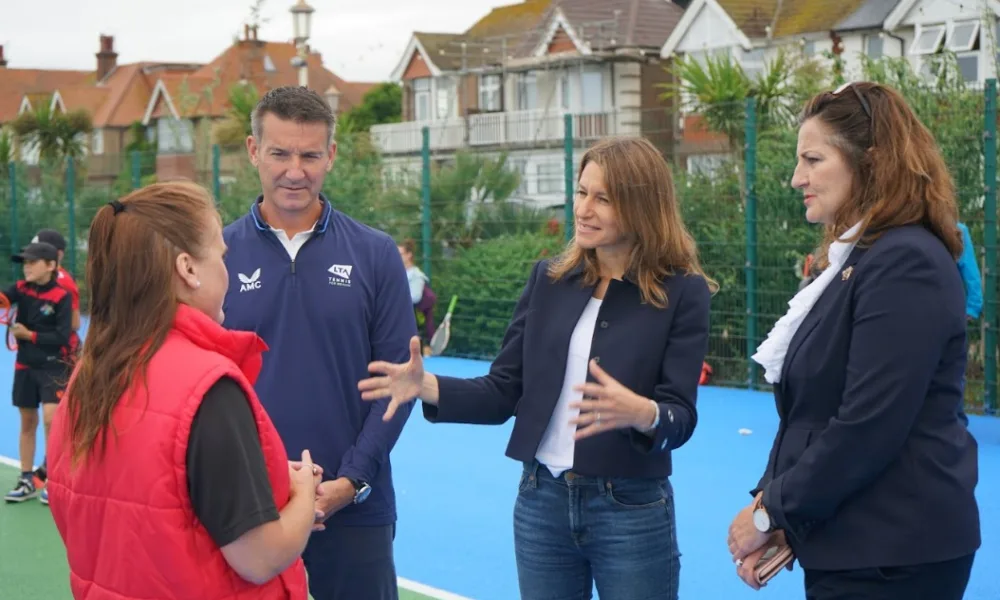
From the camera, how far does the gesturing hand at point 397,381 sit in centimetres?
347

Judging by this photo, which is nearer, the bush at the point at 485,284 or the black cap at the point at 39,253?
the black cap at the point at 39,253

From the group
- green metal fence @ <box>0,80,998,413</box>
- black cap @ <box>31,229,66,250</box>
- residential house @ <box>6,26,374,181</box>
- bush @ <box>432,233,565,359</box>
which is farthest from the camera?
residential house @ <box>6,26,374,181</box>

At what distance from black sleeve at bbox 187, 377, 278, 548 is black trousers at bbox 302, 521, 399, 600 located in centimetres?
128

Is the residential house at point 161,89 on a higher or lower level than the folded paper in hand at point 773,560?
higher

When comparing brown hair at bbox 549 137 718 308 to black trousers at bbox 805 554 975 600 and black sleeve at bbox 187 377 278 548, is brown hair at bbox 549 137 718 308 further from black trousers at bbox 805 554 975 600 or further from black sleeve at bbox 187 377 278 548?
black sleeve at bbox 187 377 278 548

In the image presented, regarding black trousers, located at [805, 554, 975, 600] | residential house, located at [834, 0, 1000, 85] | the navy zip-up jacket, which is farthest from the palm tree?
black trousers, located at [805, 554, 975, 600]

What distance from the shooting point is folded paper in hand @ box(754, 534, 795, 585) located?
3.12m

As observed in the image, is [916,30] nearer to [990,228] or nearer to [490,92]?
[490,92]

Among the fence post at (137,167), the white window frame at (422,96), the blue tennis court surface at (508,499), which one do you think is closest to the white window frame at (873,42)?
the white window frame at (422,96)

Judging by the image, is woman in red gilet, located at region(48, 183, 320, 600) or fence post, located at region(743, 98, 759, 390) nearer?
woman in red gilet, located at region(48, 183, 320, 600)

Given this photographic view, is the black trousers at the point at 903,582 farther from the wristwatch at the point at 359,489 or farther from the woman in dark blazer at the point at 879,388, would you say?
the wristwatch at the point at 359,489

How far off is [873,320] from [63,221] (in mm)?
21068

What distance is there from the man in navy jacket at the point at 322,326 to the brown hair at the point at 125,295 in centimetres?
111

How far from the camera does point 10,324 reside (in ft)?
28.9
